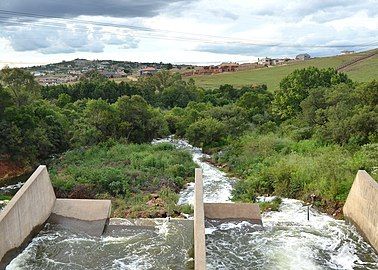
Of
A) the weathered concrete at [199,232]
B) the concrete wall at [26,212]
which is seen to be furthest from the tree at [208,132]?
the concrete wall at [26,212]

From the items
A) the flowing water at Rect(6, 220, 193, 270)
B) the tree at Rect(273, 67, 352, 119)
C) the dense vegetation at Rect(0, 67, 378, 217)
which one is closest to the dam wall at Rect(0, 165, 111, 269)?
the flowing water at Rect(6, 220, 193, 270)

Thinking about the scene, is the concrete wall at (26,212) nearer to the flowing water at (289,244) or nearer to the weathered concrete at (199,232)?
the weathered concrete at (199,232)

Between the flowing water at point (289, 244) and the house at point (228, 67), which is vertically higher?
the house at point (228, 67)

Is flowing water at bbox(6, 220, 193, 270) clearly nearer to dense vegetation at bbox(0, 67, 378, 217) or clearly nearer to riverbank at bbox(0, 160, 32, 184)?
dense vegetation at bbox(0, 67, 378, 217)

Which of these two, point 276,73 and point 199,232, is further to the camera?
point 276,73

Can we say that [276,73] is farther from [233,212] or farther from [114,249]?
[114,249]

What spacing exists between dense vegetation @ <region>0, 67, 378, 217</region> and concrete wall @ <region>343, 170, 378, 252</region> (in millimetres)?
1251

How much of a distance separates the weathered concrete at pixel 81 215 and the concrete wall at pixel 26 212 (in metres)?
0.31

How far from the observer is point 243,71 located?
7188 cm

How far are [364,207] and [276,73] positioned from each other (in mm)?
52798

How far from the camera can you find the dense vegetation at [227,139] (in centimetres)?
1723

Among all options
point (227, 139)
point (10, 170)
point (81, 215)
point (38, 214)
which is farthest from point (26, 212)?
point (227, 139)

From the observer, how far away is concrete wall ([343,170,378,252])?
1179 cm

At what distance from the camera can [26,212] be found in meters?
11.7
